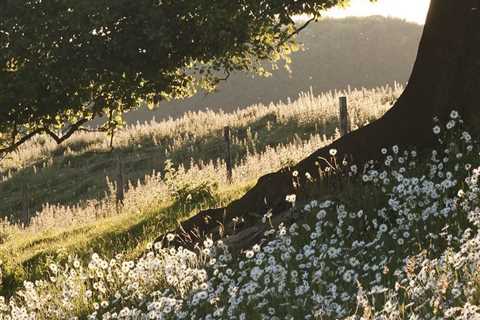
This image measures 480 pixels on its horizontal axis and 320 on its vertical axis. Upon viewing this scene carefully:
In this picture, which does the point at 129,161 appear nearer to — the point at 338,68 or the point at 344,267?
the point at 344,267

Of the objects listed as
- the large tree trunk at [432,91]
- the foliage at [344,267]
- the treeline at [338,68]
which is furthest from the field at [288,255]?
the treeline at [338,68]

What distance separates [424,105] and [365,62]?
118882 millimetres

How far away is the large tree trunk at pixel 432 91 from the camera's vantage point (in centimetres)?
1175

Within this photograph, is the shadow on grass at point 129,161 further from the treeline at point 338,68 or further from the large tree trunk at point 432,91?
the treeline at point 338,68

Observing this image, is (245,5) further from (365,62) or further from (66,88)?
(365,62)

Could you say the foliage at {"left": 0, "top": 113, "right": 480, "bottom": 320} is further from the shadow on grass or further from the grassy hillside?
the shadow on grass

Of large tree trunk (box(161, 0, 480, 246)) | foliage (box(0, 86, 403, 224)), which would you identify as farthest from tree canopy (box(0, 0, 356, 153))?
foliage (box(0, 86, 403, 224))

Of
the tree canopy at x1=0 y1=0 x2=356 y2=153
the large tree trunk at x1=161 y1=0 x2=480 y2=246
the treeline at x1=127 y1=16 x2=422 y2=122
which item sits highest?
the tree canopy at x1=0 y1=0 x2=356 y2=153

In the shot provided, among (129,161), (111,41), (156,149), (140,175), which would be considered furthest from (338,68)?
(111,41)

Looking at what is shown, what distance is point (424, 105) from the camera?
11.9 m

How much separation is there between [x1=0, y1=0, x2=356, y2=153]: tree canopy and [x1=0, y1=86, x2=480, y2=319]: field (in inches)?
118

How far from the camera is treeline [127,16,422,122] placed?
414ft

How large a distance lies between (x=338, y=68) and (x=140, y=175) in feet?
322

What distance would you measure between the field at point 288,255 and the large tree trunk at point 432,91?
34cm
